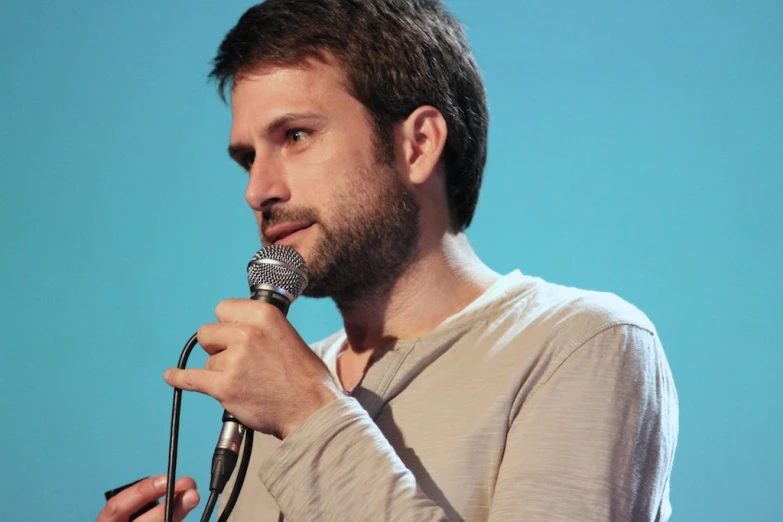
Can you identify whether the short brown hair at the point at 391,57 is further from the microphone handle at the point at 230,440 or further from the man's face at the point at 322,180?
the microphone handle at the point at 230,440

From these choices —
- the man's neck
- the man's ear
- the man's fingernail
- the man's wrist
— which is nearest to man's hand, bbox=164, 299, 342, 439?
the man's wrist

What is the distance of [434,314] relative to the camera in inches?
53.9

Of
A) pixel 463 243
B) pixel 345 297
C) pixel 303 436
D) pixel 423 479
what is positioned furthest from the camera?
pixel 463 243

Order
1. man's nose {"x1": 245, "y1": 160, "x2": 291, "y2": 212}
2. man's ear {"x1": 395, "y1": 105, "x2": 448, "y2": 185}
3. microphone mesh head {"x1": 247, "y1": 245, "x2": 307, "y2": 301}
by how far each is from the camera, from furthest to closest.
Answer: man's ear {"x1": 395, "y1": 105, "x2": 448, "y2": 185}, man's nose {"x1": 245, "y1": 160, "x2": 291, "y2": 212}, microphone mesh head {"x1": 247, "y1": 245, "x2": 307, "y2": 301}

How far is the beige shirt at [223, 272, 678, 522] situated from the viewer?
101cm

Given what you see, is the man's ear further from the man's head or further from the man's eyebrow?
the man's eyebrow

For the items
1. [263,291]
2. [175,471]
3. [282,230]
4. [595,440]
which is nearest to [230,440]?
[175,471]

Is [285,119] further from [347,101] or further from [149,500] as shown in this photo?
[149,500]

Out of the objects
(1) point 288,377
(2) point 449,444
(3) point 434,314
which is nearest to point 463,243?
(3) point 434,314

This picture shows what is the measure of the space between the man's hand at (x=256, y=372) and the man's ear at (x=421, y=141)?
44 centimetres

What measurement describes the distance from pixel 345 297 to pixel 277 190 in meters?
0.21

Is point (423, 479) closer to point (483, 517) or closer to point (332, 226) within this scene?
point (483, 517)

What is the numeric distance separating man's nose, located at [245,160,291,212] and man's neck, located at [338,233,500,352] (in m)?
0.23

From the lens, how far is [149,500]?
1.21 m
